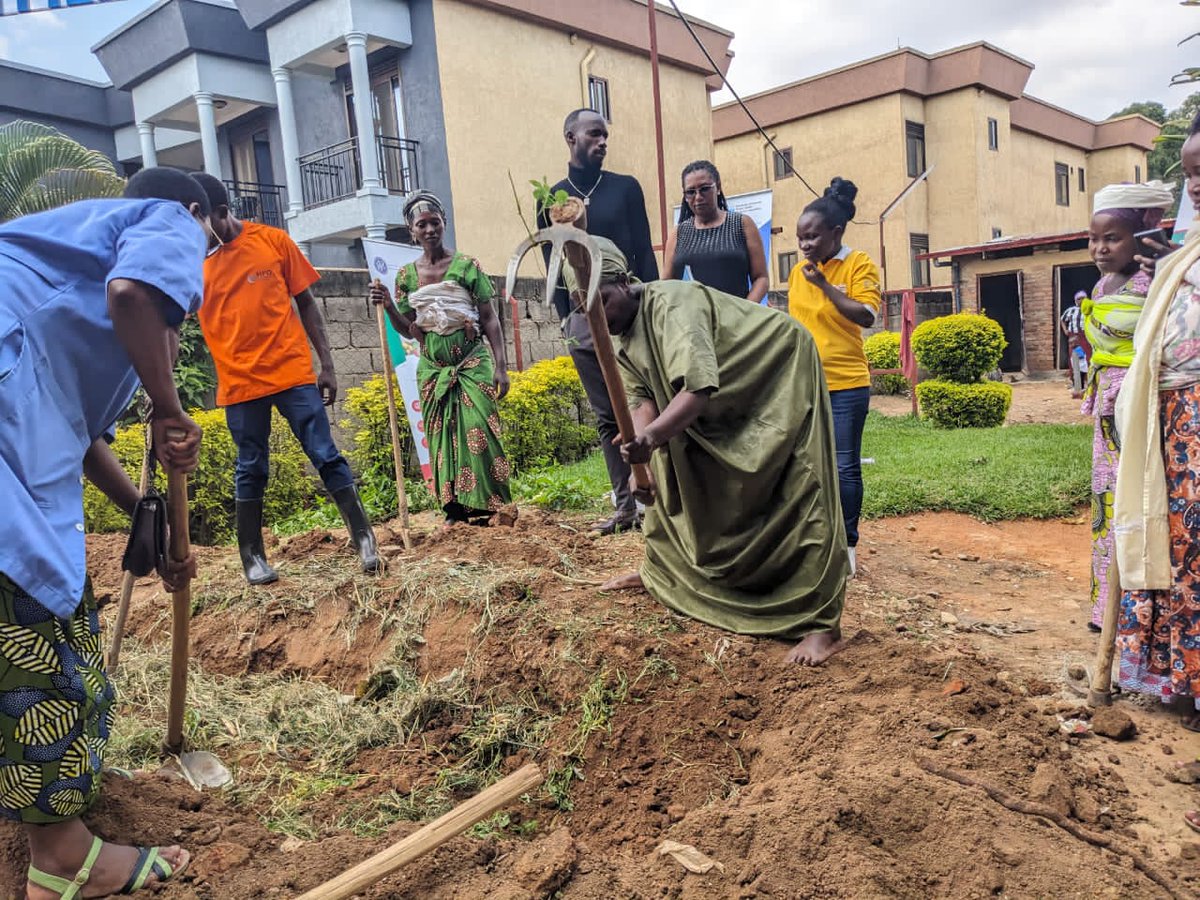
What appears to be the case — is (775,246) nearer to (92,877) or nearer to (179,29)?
(179,29)

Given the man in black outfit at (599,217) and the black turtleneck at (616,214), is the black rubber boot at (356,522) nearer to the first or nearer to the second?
the man in black outfit at (599,217)

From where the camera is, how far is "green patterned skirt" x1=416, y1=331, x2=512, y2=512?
195 inches

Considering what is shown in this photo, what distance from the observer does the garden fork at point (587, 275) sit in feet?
8.02

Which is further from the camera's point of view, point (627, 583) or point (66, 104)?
point (66, 104)

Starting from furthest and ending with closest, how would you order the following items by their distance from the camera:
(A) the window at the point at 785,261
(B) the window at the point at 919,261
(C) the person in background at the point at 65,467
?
(A) the window at the point at 785,261, (B) the window at the point at 919,261, (C) the person in background at the point at 65,467

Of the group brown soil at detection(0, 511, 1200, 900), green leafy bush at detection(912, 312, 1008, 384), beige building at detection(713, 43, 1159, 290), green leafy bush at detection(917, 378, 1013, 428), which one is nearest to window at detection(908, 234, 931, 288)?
beige building at detection(713, 43, 1159, 290)

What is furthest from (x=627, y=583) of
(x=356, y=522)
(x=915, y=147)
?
(x=915, y=147)

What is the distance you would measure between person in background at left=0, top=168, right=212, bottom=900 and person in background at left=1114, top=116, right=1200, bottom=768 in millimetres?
2808

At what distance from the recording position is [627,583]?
3.74 m

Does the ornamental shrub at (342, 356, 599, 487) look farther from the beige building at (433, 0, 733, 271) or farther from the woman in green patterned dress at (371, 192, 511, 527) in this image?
the beige building at (433, 0, 733, 271)

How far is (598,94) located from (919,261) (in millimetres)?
10345

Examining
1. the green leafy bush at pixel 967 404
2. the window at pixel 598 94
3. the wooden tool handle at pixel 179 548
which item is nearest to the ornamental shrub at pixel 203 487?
the wooden tool handle at pixel 179 548

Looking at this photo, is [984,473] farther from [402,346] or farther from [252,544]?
[252,544]

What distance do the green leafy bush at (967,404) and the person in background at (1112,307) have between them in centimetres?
724
